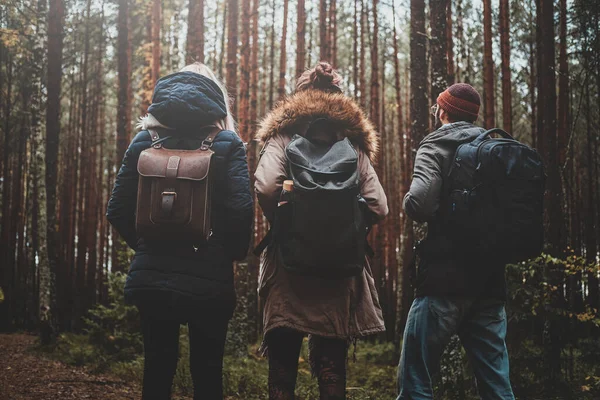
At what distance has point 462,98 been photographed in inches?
131

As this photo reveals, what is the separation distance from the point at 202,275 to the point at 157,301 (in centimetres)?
27

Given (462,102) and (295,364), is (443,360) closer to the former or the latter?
(295,364)

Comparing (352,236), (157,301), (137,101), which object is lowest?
(157,301)

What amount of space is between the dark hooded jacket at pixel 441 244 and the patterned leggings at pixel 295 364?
0.63 meters

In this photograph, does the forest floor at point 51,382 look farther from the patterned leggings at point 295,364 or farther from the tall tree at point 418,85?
the tall tree at point 418,85

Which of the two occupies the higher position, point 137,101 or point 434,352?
point 137,101

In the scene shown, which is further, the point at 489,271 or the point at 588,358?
the point at 588,358

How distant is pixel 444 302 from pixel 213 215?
1.38 meters

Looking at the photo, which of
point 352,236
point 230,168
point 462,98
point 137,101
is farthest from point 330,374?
point 137,101

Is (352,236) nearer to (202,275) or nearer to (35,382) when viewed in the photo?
(202,275)

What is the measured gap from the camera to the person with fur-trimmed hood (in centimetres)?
319

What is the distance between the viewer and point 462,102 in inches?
131

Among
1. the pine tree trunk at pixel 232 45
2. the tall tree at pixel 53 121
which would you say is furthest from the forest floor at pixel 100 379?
the pine tree trunk at pixel 232 45

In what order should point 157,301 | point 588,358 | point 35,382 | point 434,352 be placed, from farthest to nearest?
point 588,358 → point 35,382 → point 434,352 → point 157,301
